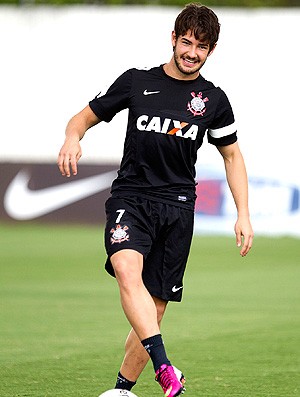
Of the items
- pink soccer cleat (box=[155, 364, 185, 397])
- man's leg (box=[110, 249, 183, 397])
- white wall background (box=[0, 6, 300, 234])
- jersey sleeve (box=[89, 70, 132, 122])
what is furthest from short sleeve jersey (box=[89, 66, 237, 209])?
white wall background (box=[0, 6, 300, 234])

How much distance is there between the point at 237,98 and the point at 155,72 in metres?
15.7

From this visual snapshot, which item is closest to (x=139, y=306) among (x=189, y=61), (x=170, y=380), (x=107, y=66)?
(x=170, y=380)

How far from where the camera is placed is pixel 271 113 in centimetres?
2273

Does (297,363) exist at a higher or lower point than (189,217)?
lower

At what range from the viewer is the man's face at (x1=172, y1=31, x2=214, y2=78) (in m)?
6.91

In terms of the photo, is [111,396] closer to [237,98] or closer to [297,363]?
[297,363]

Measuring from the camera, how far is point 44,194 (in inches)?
853

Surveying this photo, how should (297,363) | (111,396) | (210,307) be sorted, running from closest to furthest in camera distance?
1. (111,396)
2. (297,363)
3. (210,307)

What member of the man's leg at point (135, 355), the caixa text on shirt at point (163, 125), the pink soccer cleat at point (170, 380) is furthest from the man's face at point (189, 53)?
the pink soccer cleat at point (170, 380)

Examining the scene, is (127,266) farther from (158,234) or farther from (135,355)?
(135,355)

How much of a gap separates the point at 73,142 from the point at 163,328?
419 centimetres

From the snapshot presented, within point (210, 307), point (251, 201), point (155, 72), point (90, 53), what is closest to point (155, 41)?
point (90, 53)

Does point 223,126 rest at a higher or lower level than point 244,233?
higher

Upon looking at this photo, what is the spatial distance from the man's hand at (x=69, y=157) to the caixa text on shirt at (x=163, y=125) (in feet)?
1.32
